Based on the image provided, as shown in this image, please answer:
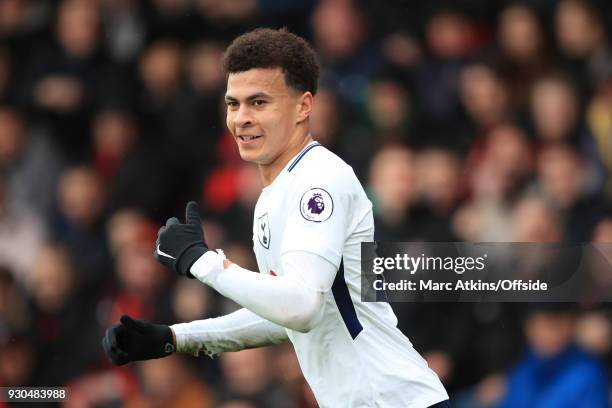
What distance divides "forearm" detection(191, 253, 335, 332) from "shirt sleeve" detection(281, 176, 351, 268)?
0.13 feet

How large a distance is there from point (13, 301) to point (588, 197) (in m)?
4.11

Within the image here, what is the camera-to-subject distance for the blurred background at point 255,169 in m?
6.94

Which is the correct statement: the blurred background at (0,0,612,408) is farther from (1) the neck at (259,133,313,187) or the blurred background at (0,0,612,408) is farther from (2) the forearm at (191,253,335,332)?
(2) the forearm at (191,253,335,332)

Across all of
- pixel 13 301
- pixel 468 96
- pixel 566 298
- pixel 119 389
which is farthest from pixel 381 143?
pixel 13 301

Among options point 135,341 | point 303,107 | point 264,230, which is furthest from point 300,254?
point 135,341

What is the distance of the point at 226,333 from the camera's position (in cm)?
460

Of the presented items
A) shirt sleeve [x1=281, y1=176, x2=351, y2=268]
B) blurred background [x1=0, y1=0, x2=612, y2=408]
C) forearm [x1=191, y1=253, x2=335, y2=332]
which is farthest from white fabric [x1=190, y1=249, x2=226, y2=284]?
blurred background [x1=0, y1=0, x2=612, y2=408]

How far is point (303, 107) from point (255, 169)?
381cm

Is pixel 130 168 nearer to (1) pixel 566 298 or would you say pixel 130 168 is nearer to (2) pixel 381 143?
(2) pixel 381 143

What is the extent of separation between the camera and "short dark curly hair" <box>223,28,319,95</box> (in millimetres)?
4188

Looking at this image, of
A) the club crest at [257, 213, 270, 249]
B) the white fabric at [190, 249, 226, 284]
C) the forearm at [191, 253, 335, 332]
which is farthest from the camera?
the club crest at [257, 213, 270, 249]

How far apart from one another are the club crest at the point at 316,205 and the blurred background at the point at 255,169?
3.00 metres

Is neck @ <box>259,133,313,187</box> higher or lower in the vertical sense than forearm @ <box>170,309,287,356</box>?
higher

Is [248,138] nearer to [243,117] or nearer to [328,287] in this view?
[243,117]
